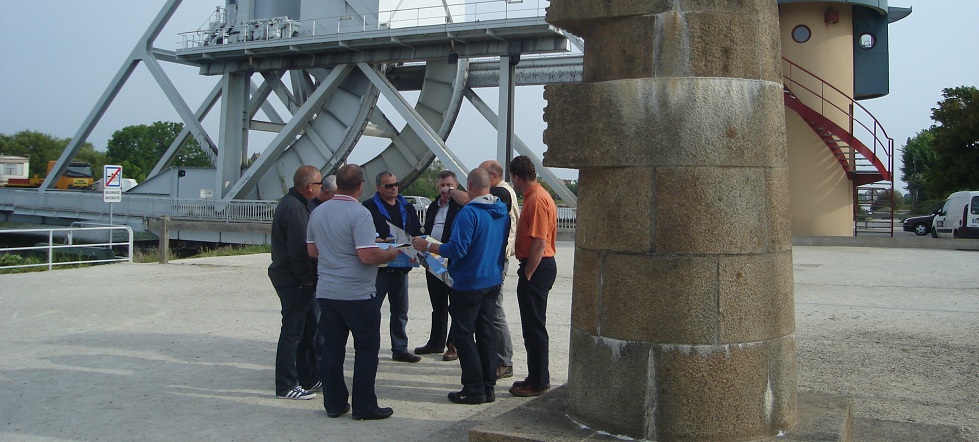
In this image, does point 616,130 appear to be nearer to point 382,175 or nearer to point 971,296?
point 382,175

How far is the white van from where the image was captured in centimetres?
2752

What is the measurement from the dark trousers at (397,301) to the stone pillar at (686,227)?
303 cm

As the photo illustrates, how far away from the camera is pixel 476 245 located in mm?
6297

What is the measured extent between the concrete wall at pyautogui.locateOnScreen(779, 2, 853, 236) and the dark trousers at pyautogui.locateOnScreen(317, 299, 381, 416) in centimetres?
2316

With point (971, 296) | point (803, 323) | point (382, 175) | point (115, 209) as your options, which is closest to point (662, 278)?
point (382, 175)

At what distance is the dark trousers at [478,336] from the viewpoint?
6.33m

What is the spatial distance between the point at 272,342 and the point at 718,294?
19.0ft

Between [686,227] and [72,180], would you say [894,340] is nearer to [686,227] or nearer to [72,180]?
[686,227]

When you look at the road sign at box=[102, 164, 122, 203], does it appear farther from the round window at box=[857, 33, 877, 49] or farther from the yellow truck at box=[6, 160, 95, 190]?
the yellow truck at box=[6, 160, 95, 190]

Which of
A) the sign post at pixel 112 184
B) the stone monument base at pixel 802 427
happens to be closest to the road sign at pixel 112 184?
the sign post at pixel 112 184

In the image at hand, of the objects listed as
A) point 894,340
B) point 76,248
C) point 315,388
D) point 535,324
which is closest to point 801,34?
point 894,340

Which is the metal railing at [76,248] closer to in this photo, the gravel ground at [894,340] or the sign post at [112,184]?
the sign post at [112,184]

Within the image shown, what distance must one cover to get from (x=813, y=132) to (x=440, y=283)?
70.8 feet

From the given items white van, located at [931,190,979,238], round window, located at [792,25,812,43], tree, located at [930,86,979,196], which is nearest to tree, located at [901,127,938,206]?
tree, located at [930,86,979,196]
